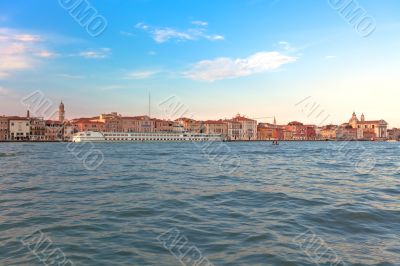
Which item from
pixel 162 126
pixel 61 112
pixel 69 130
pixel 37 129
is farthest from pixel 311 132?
pixel 37 129

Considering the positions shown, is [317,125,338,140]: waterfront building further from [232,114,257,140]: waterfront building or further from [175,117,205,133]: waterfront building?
[175,117,205,133]: waterfront building

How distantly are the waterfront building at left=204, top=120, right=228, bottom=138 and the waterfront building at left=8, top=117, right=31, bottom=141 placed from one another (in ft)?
187

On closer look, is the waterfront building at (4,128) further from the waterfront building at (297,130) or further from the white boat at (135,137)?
the waterfront building at (297,130)

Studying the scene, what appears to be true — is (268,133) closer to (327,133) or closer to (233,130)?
(233,130)

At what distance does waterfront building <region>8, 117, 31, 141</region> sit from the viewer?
341 feet

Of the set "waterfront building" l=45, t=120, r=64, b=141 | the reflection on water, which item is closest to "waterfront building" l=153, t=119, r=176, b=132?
"waterfront building" l=45, t=120, r=64, b=141

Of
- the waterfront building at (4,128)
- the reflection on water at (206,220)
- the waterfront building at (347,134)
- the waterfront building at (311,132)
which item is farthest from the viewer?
the waterfront building at (347,134)

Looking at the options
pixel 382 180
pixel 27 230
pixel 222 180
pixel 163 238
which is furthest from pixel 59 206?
pixel 382 180

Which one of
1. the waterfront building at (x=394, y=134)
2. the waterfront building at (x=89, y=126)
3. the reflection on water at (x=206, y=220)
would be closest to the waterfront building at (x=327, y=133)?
the waterfront building at (x=394, y=134)

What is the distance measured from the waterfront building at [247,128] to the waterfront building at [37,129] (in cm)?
6733

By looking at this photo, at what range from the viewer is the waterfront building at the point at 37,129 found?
107 metres

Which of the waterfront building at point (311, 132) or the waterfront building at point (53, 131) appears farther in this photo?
the waterfront building at point (311, 132)

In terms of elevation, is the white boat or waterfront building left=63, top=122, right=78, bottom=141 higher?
waterfront building left=63, top=122, right=78, bottom=141

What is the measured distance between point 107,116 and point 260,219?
11524cm
